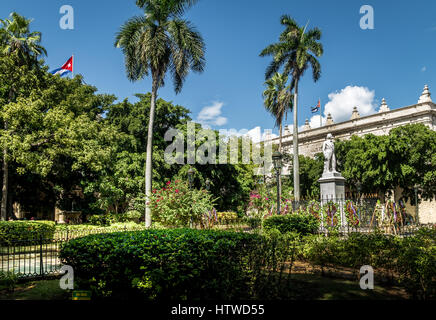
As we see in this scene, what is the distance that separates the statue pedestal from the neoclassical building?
21929 mm

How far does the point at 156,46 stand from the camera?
59.7 ft

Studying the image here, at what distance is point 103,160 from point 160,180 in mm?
5124

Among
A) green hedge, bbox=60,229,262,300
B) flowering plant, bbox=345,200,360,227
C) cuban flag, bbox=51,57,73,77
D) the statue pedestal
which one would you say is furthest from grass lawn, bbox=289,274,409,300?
cuban flag, bbox=51,57,73,77

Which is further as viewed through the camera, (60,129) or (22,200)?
(22,200)

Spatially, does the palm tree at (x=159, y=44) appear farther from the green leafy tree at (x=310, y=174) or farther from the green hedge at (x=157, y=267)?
the green leafy tree at (x=310, y=174)

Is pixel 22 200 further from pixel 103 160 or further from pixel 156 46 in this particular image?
pixel 156 46

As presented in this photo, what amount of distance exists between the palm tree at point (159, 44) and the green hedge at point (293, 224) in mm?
8559

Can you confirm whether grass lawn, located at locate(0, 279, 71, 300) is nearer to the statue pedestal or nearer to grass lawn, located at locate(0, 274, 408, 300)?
grass lawn, located at locate(0, 274, 408, 300)

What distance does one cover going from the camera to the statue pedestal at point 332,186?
15.0m

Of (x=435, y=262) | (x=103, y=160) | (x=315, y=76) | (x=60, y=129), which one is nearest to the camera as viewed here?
(x=435, y=262)

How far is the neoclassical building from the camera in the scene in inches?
1261

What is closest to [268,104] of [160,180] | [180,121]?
[180,121]

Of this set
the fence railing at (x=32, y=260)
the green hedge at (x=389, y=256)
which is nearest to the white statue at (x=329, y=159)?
the green hedge at (x=389, y=256)

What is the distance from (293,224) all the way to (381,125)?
28254mm
